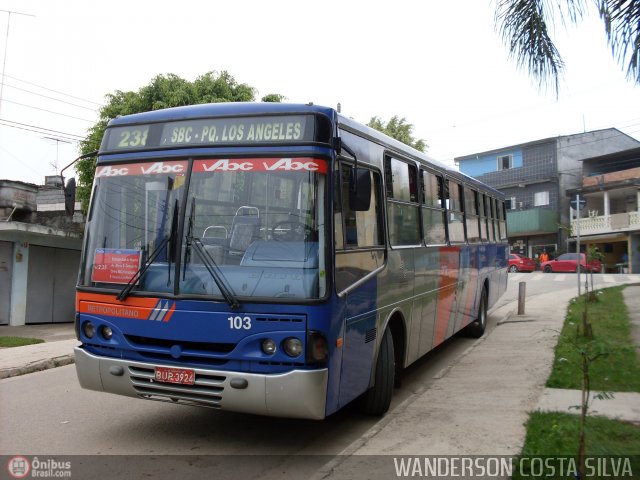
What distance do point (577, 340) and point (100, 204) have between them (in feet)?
25.9

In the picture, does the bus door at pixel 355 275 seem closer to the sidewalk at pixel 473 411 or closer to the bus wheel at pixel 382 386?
the bus wheel at pixel 382 386

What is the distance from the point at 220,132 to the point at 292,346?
192cm

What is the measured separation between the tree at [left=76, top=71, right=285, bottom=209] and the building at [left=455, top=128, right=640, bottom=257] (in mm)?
29531

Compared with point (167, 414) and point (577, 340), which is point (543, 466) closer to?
point (167, 414)

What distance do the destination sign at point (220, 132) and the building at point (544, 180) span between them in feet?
131

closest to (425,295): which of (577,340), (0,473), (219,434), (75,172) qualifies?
(219,434)

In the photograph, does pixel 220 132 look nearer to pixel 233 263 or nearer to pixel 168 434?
pixel 233 263

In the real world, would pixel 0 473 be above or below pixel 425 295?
below

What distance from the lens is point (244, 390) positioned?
4.37 m

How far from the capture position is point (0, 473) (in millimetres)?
4426

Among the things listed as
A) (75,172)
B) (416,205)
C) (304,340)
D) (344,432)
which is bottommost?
(344,432)

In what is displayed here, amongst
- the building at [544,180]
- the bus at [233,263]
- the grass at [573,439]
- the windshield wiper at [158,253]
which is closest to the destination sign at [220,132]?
the bus at [233,263]

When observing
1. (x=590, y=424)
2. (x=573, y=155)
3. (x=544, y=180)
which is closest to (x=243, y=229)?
(x=590, y=424)

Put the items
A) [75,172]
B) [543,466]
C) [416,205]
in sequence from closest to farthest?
[543,466] < [416,205] < [75,172]
